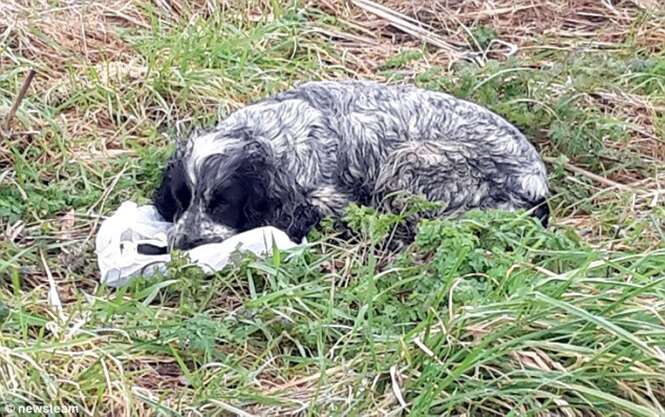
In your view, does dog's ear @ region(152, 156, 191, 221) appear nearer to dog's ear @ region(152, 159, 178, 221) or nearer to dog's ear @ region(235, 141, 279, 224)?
dog's ear @ region(152, 159, 178, 221)

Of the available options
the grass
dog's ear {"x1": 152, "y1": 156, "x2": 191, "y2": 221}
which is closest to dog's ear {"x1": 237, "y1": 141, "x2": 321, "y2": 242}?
the grass

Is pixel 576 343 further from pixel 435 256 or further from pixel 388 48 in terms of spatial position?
pixel 388 48

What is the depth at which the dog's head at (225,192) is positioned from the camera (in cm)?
486

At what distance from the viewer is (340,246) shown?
4773 mm

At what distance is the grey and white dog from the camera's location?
16.1 feet

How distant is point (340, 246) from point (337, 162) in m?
0.56

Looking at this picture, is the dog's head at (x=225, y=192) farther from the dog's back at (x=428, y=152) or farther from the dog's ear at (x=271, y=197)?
the dog's back at (x=428, y=152)

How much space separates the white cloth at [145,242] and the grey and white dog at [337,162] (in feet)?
0.32

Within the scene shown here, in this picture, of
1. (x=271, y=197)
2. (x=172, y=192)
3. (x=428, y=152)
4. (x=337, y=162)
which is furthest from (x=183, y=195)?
(x=428, y=152)

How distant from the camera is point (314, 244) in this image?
15.2ft

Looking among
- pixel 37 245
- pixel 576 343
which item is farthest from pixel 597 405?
pixel 37 245

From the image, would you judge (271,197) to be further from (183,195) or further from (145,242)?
(145,242)

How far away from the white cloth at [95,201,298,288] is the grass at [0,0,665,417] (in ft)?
0.29

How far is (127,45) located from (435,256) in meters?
2.98
